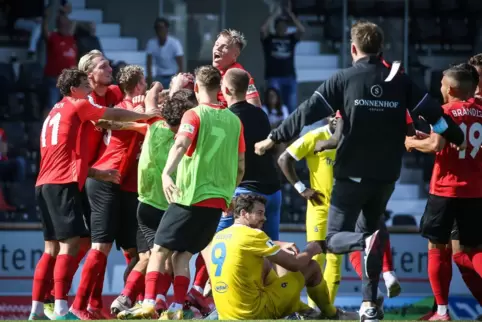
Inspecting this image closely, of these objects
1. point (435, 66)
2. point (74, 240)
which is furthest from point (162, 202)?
point (435, 66)

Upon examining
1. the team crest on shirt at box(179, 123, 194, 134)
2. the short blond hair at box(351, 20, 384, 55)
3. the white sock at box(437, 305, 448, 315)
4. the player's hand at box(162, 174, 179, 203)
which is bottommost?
the white sock at box(437, 305, 448, 315)

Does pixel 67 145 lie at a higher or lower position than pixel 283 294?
higher

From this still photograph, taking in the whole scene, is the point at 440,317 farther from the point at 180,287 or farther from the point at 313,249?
the point at 180,287

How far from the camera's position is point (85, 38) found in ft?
52.5

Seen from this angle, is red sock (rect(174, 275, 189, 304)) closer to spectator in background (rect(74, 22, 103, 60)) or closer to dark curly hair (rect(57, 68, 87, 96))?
dark curly hair (rect(57, 68, 87, 96))

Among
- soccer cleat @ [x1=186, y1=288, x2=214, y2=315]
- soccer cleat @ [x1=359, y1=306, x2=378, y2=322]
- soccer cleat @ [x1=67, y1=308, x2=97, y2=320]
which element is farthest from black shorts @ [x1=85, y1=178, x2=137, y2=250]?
soccer cleat @ [x1=359, y1=306, x2=378, y2=322]

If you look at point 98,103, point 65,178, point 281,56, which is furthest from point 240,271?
point 281,56

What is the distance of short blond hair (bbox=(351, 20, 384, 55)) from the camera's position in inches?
291

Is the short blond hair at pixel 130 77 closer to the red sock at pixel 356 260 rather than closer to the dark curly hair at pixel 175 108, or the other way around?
the dark curly hair at pixel 175 108

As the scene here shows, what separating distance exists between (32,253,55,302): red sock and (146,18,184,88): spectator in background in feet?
23.0

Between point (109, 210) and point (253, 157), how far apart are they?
1209 millimetres

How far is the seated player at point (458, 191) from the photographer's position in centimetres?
904

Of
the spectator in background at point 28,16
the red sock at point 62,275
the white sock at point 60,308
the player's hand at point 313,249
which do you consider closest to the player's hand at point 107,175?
Answer: the red sock at point 62,275

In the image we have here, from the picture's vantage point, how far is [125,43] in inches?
647
